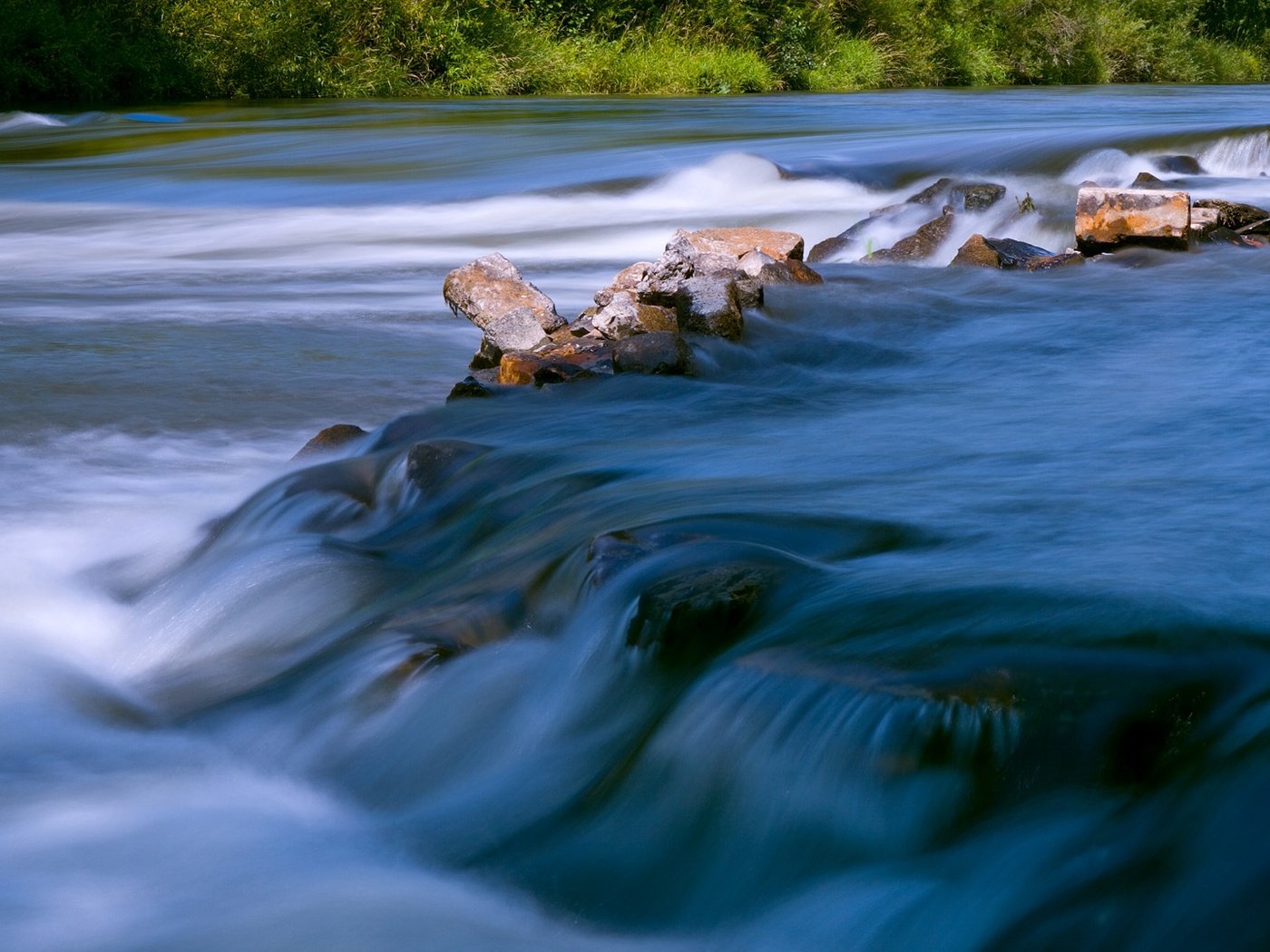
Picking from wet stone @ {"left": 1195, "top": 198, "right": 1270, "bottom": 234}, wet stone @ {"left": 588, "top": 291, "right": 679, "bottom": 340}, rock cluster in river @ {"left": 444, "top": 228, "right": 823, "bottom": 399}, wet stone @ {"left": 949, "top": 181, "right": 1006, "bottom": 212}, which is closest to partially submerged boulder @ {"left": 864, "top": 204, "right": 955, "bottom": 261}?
Answer: wet stone @ {"left": 949, "top": 181, "right": 1006, "bottom": 212}

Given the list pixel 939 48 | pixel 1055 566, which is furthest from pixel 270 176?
pixel 939 48

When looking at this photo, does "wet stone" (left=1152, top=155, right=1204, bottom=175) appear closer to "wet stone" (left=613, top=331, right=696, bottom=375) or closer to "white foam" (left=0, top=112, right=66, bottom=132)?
"wet stone" (left=613, top=331, right=696, bottom=375)

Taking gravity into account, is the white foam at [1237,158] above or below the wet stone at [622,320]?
below

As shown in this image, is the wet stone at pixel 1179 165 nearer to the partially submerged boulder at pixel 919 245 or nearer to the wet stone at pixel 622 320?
the partially submerged boulder at pixel 919 245

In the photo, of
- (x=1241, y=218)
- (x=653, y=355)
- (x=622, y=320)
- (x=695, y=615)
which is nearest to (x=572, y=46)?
(x=1241, y=218)

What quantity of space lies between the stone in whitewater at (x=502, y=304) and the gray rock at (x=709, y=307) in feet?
1.57

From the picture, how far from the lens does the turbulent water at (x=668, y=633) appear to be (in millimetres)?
2102

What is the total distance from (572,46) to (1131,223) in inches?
747

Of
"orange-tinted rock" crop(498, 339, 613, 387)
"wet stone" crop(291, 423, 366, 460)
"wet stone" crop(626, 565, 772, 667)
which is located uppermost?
"wet stone" crop(626, 565, 772, 667)

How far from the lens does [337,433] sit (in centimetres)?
465

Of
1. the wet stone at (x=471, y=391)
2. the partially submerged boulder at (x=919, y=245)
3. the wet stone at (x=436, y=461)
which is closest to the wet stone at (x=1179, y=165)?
the partially submerged boulder at (x=919, y=245)

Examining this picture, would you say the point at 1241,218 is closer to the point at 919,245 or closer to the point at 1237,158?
the point at 919,245

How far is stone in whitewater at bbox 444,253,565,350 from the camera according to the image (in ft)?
17.8

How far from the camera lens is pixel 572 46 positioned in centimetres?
2455
